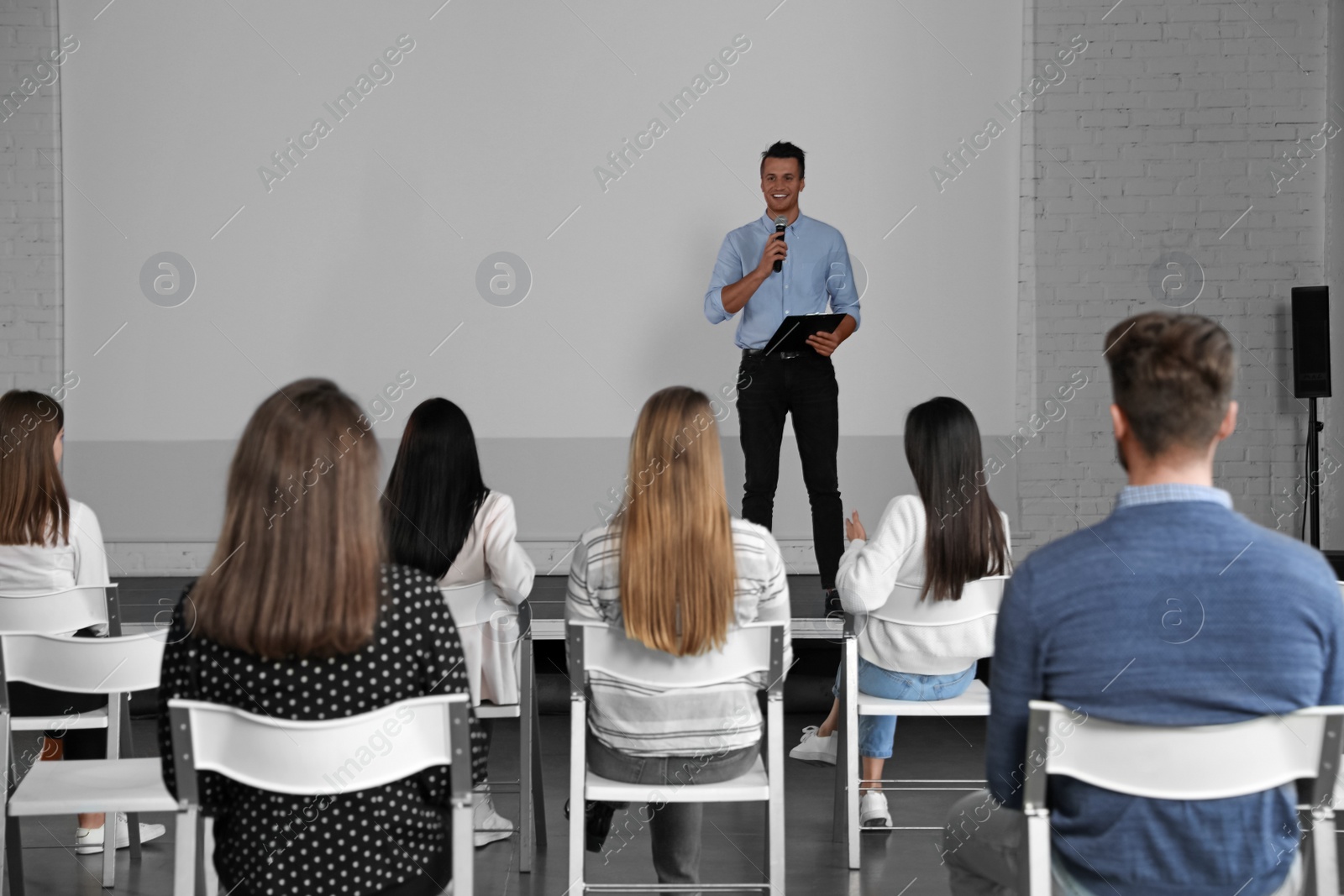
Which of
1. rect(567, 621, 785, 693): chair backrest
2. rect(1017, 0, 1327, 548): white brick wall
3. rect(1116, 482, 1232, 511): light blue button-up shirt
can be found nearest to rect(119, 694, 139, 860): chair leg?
rect(567, 621, 785, 693): chair backrest

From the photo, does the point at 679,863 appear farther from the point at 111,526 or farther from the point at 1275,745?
the point at 111,526

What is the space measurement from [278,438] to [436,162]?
4336 mm

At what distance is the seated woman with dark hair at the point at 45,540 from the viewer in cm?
272

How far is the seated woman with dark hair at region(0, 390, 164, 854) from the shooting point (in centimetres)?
272

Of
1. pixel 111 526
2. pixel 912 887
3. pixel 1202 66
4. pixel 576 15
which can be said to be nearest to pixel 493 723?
pixel 912 887

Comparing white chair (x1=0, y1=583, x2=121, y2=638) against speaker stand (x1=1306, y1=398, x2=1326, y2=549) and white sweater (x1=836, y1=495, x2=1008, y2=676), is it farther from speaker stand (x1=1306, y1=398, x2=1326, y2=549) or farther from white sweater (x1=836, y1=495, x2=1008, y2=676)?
speaker stand (x1=1306, y1=398, x2=1326, y2=549)

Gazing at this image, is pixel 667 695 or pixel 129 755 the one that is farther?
pixel 129 755

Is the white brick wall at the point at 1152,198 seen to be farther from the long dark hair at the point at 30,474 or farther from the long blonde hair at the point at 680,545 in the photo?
the long dark hair at the point at 30,474

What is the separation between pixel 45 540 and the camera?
2.80 metres

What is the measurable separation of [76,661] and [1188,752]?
184 cm

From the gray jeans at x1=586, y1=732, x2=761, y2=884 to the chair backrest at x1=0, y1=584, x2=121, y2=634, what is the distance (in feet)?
3.95

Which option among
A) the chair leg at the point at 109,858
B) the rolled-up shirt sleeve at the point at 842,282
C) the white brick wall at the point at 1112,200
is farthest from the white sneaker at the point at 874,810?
the white brick wall at the point at 1112,200

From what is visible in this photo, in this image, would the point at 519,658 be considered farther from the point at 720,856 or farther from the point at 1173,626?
the point at 1173,626

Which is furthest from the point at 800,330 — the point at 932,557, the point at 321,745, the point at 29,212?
the point at 29,212
